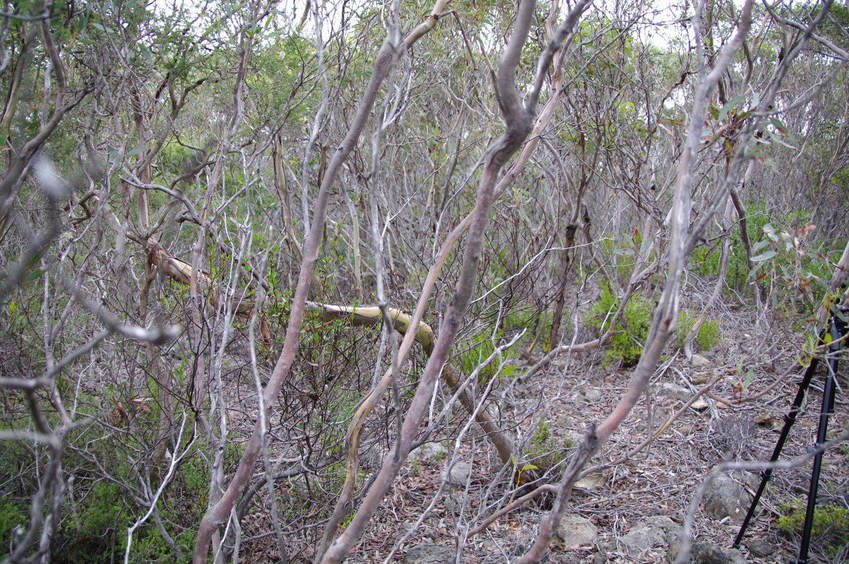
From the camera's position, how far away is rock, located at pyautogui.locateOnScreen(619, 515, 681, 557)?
276cm

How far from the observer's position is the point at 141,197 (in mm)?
3342

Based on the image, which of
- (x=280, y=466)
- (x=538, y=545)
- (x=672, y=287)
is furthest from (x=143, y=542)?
(x=672, y=287)

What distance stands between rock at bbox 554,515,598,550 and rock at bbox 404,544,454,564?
0.52 meters

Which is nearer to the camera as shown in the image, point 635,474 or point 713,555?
point 713,555

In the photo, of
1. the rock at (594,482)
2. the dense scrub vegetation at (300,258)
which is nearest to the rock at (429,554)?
the dense scrub vegetation at (300,258)

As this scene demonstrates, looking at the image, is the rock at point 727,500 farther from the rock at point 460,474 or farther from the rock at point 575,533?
the rock at point 460,474

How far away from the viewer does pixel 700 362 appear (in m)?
4.79

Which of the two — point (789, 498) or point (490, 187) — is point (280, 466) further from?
point (789, 498)

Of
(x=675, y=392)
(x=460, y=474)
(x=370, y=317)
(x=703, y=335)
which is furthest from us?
(x=703, y=335)

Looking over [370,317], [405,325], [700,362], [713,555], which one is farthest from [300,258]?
[700,362]

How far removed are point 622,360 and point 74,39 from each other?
4244mm

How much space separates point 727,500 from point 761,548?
36 centimetres

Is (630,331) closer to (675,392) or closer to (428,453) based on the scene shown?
(675,392)

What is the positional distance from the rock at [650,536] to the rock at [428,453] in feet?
3.83
